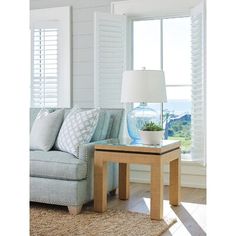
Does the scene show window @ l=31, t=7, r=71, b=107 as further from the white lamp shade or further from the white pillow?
the white lamp shade

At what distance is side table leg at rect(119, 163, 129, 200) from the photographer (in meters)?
3.76

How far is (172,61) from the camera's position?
4598 millimetres

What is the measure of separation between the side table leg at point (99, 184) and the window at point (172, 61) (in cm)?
155

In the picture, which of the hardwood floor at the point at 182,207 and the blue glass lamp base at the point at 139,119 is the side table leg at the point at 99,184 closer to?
the hardwood floor at the point at 182,207

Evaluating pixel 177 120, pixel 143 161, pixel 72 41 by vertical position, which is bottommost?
pixel 143 161

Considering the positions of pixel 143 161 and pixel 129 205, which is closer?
pixel 143 161

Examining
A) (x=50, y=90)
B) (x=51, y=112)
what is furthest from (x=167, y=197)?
(x=50, y=90)

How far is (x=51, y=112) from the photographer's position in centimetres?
387

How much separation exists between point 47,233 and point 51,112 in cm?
150

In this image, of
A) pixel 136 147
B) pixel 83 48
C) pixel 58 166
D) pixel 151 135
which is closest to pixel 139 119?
pixel 151 135

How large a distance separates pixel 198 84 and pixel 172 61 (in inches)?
23.1
